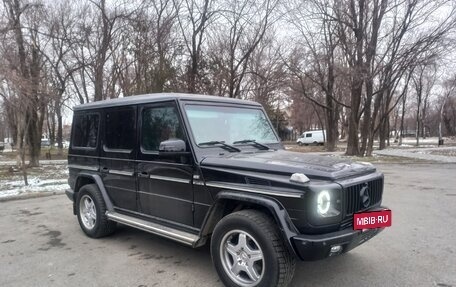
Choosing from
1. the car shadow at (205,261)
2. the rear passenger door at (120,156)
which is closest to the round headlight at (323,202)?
the car shadow at (205,261)

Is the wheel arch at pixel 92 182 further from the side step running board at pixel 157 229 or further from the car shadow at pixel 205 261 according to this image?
the car shadow at pixel 205 261

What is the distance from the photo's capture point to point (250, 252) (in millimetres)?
3773

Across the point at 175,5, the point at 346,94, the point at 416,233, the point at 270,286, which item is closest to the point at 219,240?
the point at 270,286

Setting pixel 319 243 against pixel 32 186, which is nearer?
pixel 319 243

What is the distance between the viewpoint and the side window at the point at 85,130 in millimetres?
6020

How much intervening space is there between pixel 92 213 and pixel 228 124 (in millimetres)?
2827

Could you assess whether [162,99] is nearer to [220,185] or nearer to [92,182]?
[220,185]

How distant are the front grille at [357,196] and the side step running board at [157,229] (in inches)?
66.8

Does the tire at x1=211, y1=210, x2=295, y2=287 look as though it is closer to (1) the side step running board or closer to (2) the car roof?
(1) the side step running board

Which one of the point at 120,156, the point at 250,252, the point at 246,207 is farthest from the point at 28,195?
the point at 250,252

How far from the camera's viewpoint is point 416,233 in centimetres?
603

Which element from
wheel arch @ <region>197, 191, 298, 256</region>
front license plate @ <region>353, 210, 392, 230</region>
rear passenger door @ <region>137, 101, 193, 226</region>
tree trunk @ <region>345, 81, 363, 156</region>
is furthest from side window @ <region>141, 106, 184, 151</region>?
tree trunk @ <region>345, 81, 363, 156</region>

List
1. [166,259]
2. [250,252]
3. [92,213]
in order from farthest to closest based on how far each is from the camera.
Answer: [92,213] → [166,259] → [250,252]

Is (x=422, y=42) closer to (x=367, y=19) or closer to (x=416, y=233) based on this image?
(x=367, y=19)
